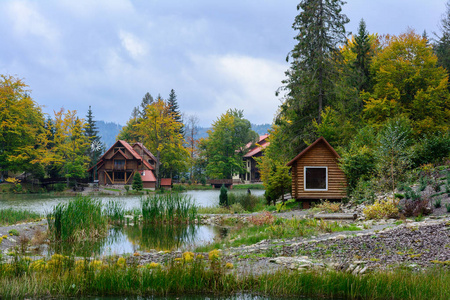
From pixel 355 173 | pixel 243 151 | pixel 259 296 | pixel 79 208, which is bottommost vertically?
pixel 259 296

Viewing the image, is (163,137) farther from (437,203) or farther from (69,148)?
(437,203)

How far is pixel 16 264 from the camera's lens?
6.75 meters

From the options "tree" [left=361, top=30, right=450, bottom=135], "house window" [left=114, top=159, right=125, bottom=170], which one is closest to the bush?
"tree" [left=361, top=30, right=450, bottom=135]

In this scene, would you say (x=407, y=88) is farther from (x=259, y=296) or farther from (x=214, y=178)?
(x=214, y=178)

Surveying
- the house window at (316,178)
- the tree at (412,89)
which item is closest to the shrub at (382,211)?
the house window at (316,178)

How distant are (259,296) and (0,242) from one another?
8075 millimetres

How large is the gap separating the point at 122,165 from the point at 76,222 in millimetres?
39602

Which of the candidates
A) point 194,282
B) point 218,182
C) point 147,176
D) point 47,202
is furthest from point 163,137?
point 194,282

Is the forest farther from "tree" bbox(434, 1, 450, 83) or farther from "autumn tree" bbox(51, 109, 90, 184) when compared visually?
"autumn tree" bbox(51, 109, 90, 184)

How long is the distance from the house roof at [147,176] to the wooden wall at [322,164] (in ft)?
106

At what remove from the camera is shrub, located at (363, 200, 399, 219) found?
12898mm

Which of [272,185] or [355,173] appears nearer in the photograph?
[355,173]

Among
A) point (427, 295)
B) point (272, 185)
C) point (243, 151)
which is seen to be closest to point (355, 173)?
point (272, 185)

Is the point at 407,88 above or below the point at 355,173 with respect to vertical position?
above
